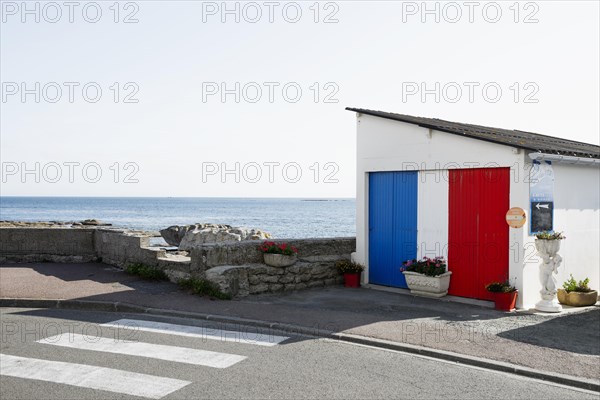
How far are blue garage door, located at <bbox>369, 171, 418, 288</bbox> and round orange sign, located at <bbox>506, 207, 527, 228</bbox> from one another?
92.1 inches

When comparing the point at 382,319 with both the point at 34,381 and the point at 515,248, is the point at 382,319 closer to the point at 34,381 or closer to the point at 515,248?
the point at 515,248

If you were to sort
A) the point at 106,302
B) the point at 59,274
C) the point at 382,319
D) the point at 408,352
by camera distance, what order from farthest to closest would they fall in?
the point at 59,274
the point at 106,302
the point at 382,319
the point at 408,352

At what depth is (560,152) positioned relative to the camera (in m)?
11.4

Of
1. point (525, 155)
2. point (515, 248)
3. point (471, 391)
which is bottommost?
point (471, 391)

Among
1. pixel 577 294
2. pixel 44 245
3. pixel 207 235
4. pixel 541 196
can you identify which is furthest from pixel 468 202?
pixel 207 235

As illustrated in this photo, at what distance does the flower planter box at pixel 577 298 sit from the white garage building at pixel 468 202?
0.43 metres

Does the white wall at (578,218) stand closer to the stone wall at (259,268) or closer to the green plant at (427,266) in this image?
the green plant at (427,266)

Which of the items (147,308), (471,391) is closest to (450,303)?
(471,391)

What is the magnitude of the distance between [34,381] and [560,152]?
10237 millimetres

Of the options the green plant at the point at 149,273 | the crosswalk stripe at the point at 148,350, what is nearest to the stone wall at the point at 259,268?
the green plant at the point at 149,273

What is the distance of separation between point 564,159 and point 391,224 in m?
3.92

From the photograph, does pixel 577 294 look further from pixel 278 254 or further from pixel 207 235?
pixel 207 235

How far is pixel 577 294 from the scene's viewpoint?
38.0ft

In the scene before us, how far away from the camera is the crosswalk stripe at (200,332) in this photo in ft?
27.3
